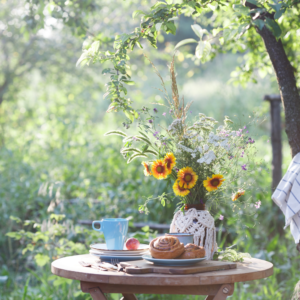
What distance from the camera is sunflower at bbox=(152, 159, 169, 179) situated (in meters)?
1.51

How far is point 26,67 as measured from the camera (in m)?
6.99

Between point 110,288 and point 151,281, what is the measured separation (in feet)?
0.60

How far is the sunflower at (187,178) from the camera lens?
151 cm

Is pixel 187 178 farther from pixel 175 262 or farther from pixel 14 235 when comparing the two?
pixel 14 235

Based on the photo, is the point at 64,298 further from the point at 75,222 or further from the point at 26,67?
the point at 26,67

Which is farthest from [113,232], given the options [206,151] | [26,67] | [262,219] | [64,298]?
[26,67]

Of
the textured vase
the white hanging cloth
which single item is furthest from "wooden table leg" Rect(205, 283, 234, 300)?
the white hanging cloth

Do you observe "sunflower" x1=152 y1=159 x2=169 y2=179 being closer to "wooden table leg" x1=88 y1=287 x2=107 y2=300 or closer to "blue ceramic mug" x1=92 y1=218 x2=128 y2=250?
"blue ceramic mug" x1=92 y1=218 x2=128 y2=250

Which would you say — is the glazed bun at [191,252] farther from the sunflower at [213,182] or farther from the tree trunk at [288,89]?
the tree trunk at [288,89]

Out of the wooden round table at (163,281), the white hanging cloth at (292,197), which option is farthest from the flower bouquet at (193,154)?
the wooden round table at (163,281)

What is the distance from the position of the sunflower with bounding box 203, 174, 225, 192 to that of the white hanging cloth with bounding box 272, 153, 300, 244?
0.41 metres

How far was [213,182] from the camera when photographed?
59.2 inches

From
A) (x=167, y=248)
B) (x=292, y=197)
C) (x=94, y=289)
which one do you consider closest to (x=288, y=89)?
(x=292, y=197)

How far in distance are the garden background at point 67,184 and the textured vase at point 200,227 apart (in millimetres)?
239
